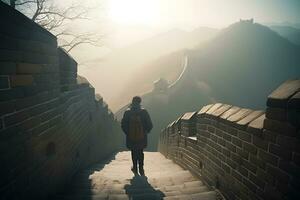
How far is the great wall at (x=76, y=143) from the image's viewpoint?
248 centimetres

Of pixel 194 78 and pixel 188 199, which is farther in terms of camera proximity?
pixel 194 78

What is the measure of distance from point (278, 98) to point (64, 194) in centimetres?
329

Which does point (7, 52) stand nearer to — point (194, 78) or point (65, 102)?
point (65, 102)

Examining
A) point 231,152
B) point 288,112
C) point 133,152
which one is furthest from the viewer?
point 133,152

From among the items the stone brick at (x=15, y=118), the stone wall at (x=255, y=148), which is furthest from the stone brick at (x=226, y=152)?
the stone brick at (x=15, y=118)

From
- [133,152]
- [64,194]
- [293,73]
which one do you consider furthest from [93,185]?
[293,73]

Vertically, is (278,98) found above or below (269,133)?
above

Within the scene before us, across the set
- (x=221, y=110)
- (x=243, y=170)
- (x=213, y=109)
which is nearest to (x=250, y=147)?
(x=243, y=170)

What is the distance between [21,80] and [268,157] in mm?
2603

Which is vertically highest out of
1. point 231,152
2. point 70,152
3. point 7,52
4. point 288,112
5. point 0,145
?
point 7,52

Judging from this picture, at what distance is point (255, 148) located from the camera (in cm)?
291

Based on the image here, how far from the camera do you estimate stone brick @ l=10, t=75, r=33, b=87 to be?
8.92ft

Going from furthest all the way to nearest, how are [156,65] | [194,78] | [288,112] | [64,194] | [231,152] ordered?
[156,65] < [194,78] < [64,194] < [231,152] < [288,112]

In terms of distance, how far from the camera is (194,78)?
3938 centimetres
